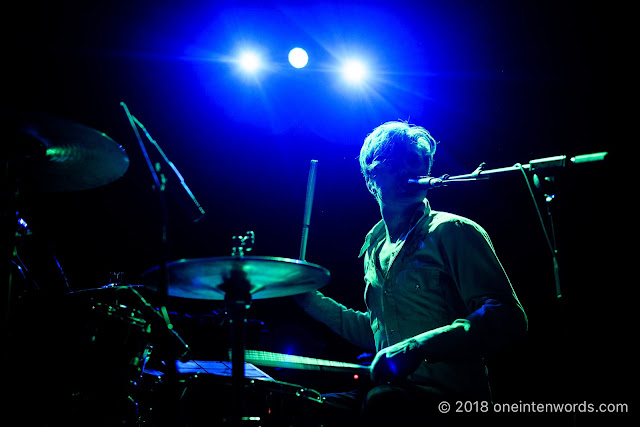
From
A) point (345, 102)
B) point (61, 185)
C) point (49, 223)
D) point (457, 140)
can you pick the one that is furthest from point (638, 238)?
point (49, 223)

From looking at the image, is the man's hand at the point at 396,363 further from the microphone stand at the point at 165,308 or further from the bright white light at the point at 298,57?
the bright white light at the point at 298,57

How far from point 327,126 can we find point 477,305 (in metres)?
3.72

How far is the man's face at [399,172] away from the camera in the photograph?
8.73ft

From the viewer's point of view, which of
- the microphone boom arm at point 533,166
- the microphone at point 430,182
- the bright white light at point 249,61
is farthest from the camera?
the bright white light at point 249,61

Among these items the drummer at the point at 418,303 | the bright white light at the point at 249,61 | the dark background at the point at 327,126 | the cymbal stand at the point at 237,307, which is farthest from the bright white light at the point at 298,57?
the cymbal stand at the point at 237,307

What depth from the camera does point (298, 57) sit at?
4.90 metres

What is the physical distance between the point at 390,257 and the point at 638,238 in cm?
209

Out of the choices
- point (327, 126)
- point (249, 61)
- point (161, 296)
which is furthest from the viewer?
point (327, 126)

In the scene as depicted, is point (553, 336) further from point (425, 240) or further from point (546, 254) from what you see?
point (425, 240)

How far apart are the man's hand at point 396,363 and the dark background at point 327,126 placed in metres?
1.46

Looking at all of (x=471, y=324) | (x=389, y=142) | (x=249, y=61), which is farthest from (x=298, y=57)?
(x=471, y=324)

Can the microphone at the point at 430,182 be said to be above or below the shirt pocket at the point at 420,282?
above

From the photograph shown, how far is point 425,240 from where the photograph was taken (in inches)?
93.1

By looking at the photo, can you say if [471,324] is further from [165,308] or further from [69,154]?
[69,154]
